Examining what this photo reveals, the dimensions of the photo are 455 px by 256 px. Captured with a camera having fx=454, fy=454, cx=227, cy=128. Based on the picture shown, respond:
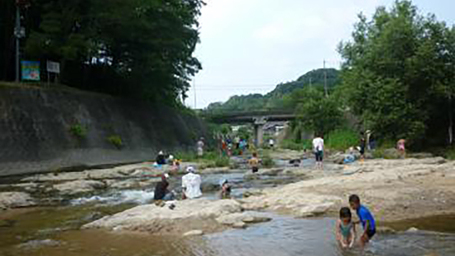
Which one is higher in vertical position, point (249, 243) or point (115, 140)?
point (115, 140)

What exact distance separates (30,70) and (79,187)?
18.2 meters

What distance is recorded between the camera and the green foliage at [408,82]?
3284 cm

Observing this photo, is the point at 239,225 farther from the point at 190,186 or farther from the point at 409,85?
the point at 409,85

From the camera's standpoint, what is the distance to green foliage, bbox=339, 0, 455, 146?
32.8 metres

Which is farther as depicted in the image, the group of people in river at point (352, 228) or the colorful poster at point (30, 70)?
the colorful poster at point (30, 70)

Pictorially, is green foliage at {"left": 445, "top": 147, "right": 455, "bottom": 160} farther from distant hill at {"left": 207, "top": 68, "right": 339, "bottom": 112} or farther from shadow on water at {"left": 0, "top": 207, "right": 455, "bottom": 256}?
distant hill at {"left": 207, "top": 68, "right": 339, "bottom": 112}

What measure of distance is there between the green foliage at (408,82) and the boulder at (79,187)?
2092 centimetres

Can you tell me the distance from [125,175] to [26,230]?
1415 cm

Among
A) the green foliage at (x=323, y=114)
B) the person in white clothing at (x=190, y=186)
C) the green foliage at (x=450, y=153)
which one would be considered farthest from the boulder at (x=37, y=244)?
the green foliage at (x=323, y=114)

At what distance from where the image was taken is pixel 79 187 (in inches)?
818

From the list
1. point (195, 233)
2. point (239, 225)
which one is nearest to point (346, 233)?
point (239, 225)

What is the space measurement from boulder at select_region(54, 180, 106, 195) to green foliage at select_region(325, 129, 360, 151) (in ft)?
97.1

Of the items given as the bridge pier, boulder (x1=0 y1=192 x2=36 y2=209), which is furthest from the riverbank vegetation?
the bridge pier

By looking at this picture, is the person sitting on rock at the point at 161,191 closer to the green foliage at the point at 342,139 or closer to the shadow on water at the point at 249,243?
the shadow on water at the point at 249,243
